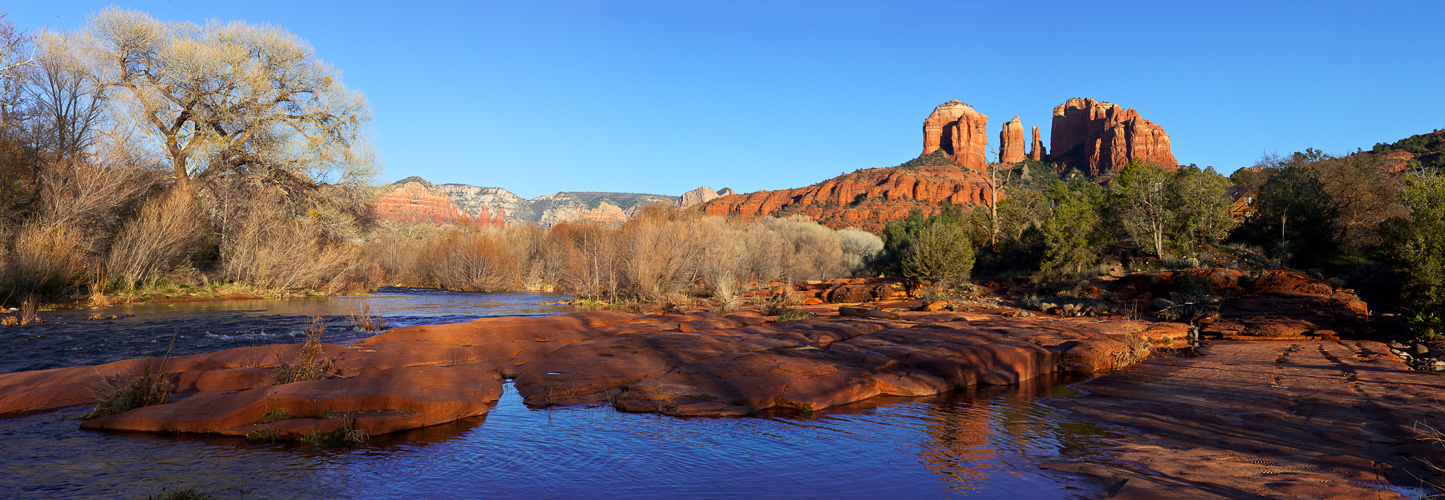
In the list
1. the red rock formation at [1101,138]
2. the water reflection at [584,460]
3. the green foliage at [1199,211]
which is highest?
the red rock formation at [1101,138]

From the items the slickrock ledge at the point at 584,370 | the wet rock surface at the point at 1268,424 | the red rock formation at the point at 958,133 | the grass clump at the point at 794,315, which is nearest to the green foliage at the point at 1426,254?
the wet rock surface at the point at 1268,424

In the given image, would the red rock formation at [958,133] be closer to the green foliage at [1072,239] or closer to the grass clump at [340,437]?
the green foliage at [1072,239]

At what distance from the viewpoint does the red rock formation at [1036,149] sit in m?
123

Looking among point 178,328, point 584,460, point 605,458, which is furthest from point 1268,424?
point 178,328

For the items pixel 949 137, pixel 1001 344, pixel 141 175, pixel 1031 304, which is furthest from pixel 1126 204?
pixel 949 137

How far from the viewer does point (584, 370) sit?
8.73 metres

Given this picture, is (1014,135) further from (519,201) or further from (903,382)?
(903,382)

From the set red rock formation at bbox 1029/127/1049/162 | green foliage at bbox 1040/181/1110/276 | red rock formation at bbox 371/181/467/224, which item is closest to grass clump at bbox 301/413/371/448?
green foliage at bbox 1040/181/1110/276

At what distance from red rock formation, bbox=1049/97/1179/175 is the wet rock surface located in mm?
98208

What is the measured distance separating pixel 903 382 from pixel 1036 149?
12980 cm

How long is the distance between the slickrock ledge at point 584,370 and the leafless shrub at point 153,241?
13.4 m

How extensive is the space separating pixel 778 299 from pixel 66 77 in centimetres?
2339

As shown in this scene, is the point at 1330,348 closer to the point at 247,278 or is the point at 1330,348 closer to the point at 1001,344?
the point at 1001,344

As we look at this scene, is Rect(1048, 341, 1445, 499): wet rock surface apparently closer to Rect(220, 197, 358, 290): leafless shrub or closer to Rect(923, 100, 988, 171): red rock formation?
Rect(220, 197, 358, 290): leafless shrub
